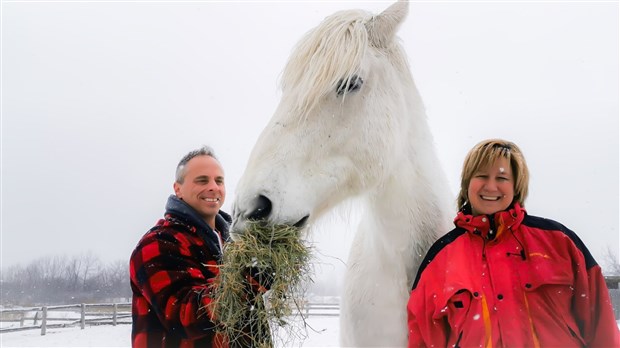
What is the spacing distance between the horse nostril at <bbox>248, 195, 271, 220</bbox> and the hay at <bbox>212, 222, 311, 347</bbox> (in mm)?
38

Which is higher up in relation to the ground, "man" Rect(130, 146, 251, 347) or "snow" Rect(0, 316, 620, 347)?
"man" Rect(130, 146, 251, 347)

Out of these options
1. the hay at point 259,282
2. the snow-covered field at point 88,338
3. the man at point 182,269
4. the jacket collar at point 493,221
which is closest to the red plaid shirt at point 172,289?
the man at point 182,269

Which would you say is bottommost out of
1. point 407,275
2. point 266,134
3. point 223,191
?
point 407,275

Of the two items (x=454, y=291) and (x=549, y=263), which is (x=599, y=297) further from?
(x=454, y=291)

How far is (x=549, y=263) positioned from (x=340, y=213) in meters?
1.21

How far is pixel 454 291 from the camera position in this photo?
6.73 feet

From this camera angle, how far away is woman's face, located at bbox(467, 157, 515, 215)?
7.55 ft

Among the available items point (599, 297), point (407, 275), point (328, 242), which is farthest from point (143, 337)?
point (599, 297)

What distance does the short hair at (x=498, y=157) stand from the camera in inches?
92.7

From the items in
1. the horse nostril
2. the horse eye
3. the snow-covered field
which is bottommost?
the snow-covered field

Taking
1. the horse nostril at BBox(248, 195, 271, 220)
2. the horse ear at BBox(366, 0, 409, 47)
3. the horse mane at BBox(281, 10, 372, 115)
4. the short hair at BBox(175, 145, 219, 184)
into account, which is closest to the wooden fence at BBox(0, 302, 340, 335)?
the short hair at BBox(175, 145, 219, 184)

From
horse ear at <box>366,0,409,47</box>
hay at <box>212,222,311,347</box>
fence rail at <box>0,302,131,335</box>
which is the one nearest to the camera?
hay at <box>212,222,311,347</box>

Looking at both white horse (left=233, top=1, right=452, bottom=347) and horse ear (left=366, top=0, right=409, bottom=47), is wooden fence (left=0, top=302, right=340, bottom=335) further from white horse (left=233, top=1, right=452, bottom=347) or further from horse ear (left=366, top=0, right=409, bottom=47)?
horse ear (left=366, top=0, right=409, bottom=47)

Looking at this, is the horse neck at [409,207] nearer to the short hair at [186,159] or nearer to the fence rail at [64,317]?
the short hair at [186,159]
